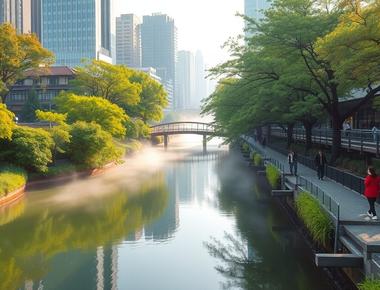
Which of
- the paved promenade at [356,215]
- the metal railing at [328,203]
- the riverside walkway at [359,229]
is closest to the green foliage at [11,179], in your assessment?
the metal railing at [328,203]

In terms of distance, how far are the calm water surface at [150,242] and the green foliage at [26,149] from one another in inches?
106

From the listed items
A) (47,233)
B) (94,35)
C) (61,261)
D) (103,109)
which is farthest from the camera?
(94,35)

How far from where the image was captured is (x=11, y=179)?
35.1m

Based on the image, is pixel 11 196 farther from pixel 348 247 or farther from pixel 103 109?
pixel 348 247

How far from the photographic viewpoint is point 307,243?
2191 centimetres

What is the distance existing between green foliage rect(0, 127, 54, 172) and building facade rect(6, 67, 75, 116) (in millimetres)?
60966

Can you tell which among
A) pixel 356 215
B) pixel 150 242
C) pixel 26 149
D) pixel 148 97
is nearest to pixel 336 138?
pixel 356 215

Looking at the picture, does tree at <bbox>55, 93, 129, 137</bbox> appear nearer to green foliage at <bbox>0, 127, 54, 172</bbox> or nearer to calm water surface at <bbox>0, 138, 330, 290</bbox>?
calm water surface at <bbox>0, 138, 330, 290</bbox>

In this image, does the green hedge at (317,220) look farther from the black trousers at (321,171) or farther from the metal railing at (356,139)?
the black trousers at (321,171)

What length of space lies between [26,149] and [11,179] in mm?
3734

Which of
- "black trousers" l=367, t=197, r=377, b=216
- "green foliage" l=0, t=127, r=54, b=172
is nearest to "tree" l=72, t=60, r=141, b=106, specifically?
"green foliage" l=0, t=127, r=54, b=172

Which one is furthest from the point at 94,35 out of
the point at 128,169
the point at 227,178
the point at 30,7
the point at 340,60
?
the point at 340,60

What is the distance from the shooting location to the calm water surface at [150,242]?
18.0 meters

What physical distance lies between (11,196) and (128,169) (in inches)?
1000
